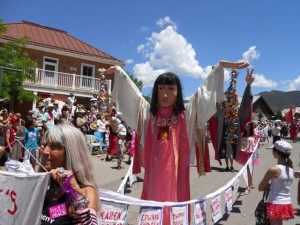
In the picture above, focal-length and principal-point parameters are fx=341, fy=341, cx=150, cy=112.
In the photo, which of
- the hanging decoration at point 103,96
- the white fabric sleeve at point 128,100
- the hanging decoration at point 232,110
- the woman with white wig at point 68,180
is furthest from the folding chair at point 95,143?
the woman with white wig at point 68,180

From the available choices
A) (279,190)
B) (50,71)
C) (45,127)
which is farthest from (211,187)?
(50,71)

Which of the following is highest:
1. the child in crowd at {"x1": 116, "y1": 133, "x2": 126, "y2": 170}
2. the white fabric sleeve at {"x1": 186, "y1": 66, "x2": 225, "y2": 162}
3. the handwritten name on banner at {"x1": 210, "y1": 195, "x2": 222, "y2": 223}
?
the white fabric sleeve at {"x1": 186, "y1": 66, "x2": 225, "y2": 162}

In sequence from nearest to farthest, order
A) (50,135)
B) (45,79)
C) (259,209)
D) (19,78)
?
1. (50,135)
2. (259,209)
3. (19,78)
4. (45,79)

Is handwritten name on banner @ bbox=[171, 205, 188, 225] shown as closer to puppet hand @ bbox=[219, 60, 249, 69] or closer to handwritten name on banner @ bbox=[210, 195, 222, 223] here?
handwritten name on banner @ bbox=[210, 195, 222, 223]

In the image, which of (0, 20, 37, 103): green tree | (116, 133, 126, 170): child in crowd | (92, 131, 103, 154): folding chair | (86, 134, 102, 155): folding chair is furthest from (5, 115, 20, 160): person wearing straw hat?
(0, 20, 37, 103): green tree

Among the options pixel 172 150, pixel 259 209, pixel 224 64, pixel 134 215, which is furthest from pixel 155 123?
pixel 134 215

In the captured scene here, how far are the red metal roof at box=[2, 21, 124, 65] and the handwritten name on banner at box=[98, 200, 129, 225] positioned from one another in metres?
21.2

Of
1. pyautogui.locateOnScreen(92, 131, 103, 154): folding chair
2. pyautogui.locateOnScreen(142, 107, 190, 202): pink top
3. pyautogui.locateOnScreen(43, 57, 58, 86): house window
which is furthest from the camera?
pyautogui.locateOnScreen(43, 57, 58, 86): house window

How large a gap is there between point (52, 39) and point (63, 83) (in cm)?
377

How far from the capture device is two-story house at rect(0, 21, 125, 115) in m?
22.8

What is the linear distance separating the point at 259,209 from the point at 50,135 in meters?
3.30

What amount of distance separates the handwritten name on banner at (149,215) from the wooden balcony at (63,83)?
1870 cm

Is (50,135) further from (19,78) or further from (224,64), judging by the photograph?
(19,78)

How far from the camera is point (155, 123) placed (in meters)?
3.88
